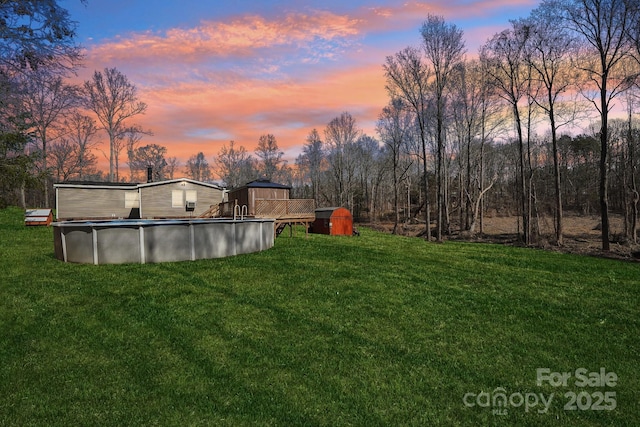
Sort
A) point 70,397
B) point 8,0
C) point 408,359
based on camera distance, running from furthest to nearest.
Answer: point 8,0 < point 408,359 < point 70,397

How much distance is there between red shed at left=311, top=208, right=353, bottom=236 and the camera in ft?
88.7

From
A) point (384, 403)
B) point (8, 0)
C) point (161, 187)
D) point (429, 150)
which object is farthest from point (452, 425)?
point (429, 150)

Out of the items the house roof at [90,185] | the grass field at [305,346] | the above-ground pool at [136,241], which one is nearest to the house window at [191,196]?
the house roof at [90,185]

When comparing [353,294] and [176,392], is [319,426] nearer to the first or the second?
[176,392]

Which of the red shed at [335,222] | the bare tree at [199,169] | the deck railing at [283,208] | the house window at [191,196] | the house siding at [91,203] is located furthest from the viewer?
the bare tree at [199,169]

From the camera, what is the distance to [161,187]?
95.1 ft

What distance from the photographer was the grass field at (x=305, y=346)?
487 centimetres

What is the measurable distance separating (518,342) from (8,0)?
1881cm

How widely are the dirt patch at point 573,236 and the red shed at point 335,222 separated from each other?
10.9 meters

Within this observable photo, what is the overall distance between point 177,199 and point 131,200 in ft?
13.3

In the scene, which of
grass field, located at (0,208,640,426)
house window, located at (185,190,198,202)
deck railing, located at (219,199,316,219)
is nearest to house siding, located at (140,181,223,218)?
house window, located at (185,190,198,202)

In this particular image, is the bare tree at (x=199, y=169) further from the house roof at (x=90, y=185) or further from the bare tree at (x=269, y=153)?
the house roof at (x=90, y=185)

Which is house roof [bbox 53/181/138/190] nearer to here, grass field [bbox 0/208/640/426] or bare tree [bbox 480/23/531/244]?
grass field [bbox 0/208/640/426]

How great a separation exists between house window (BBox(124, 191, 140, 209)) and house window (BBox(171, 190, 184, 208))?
123 inches
